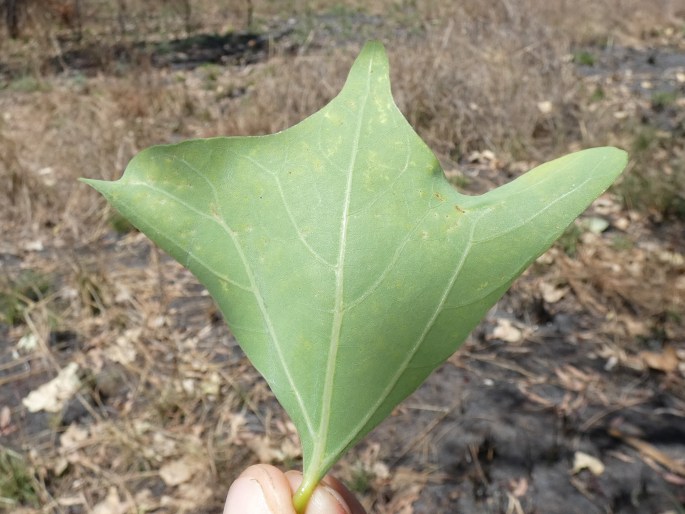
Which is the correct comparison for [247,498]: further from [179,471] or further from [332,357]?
[179,471]

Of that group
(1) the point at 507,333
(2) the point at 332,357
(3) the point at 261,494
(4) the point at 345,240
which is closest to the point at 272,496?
(3) the point at 261,494

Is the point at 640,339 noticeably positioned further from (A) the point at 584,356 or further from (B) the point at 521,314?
(B) the point at 521,314

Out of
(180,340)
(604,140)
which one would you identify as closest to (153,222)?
(180,340)

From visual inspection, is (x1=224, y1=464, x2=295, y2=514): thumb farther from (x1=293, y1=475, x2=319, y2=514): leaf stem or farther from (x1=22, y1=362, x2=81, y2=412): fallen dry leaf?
(x1=22, y1=362, x2=81, y2=412): fallen dry leaf

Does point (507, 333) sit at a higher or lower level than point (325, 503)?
lower

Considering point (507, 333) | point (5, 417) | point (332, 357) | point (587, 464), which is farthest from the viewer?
point (507, 333)

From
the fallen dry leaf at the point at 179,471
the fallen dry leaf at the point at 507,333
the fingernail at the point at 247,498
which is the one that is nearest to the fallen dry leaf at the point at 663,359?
the fallen dry leaf at the point at 507,333

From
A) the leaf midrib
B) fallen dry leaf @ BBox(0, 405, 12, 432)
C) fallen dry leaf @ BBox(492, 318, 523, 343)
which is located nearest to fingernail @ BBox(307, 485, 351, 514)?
the leaf midrib

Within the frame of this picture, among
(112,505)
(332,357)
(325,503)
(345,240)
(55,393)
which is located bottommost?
(112,505)
